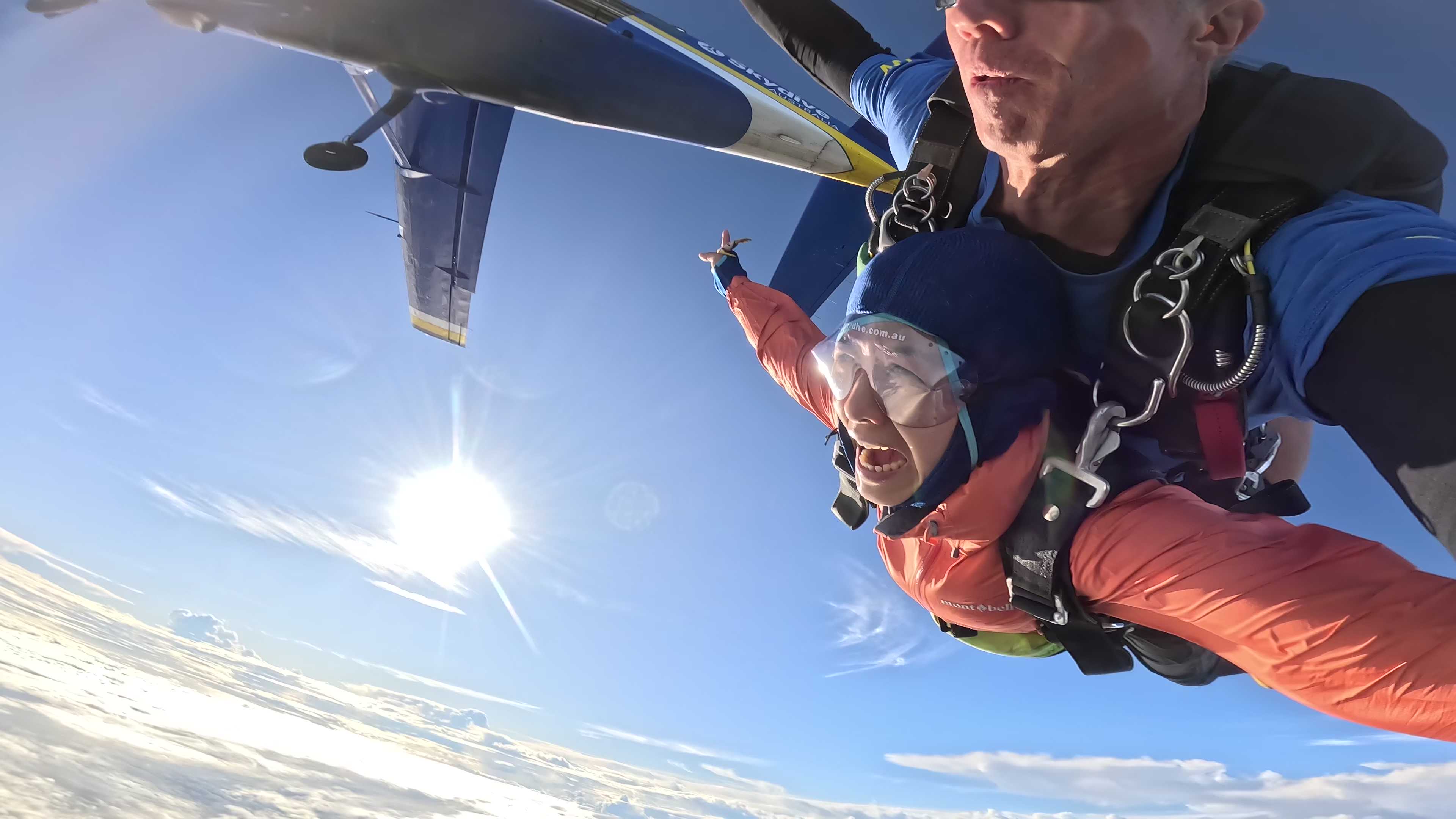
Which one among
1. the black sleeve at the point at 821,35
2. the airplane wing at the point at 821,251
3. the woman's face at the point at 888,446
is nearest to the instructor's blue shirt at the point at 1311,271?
the woman's face at the point at 888,446

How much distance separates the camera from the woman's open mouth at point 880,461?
4.76ft

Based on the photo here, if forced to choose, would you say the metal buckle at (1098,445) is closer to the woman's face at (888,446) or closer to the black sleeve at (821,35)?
the woman's face at (888,446)

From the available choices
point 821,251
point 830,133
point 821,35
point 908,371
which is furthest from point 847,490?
point 830,133

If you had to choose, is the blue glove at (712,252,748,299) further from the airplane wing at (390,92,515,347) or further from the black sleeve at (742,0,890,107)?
the airplane wing at (390,92,515,347)

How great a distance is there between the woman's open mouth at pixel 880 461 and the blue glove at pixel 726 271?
121 centimetres

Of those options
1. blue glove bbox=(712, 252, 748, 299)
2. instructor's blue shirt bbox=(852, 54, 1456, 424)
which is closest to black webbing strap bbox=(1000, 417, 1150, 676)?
instructor's blue shirt bbox=(852, 54, 1456, 424)

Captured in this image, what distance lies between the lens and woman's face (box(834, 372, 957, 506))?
4.62ft

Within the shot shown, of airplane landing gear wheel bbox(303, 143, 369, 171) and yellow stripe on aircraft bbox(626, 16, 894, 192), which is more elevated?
yellow stripe on aircraft bbox(626, 16, 894, 192)

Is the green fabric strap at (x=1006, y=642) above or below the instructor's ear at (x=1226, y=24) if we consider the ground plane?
below

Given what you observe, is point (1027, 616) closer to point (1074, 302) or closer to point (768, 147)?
point (1074, 302)

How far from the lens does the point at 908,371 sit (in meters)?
1.36

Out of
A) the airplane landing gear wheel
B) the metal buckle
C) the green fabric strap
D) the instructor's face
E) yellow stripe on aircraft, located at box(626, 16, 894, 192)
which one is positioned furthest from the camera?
yellow stripe on aircraft, located at box(626, 16, 894, 192)

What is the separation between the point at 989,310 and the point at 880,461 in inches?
16.2

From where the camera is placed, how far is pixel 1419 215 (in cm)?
103
